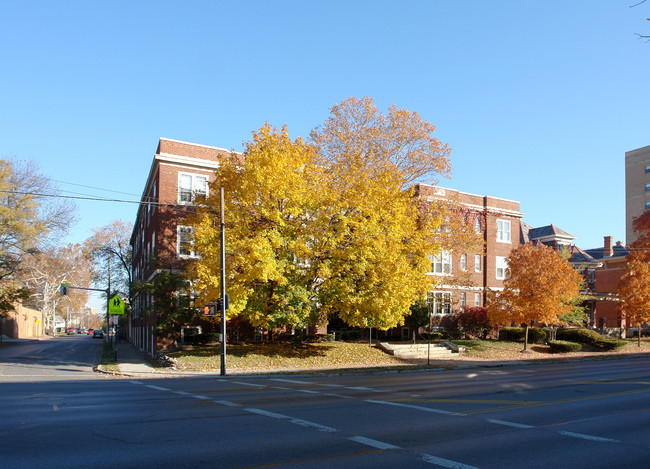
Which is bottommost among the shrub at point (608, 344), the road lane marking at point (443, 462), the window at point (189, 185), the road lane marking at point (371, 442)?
the shrub at point (608, 344)

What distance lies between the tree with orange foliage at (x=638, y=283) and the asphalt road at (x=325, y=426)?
26.9 metres

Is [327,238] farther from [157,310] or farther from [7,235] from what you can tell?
[7,235]

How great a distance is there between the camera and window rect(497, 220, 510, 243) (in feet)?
158

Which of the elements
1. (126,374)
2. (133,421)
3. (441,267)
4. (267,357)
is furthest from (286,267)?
(441,267)

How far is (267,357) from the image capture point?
2647cm

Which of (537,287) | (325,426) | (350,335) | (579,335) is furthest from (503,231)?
(325,426)

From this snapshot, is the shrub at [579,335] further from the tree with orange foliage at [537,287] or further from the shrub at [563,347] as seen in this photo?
the tree with orange foliage at [537,287]

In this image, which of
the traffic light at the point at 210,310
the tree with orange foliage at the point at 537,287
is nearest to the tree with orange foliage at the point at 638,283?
the tree with orange foliage at the point at 537,287

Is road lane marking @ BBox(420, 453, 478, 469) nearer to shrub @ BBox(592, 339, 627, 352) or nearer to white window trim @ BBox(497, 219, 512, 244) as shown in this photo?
shrub @ BBox(592, 339, 627, 352)

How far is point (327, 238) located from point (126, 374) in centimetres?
1085

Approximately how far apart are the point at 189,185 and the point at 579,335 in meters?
32.5

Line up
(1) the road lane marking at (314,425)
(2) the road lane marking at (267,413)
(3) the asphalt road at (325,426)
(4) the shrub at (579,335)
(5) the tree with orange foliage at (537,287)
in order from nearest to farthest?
(3) the asphalt road at (325,426), (1) the road lane marking at (314,425), (2) the road lane marking at (267,413), (5) the tree with orange foliage at (537,287), (4) the shrub at (579,335)

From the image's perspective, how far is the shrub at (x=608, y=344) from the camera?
3909 centimetres

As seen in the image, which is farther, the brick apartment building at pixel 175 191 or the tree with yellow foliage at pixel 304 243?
the brick apartment building at pixel 175 191
